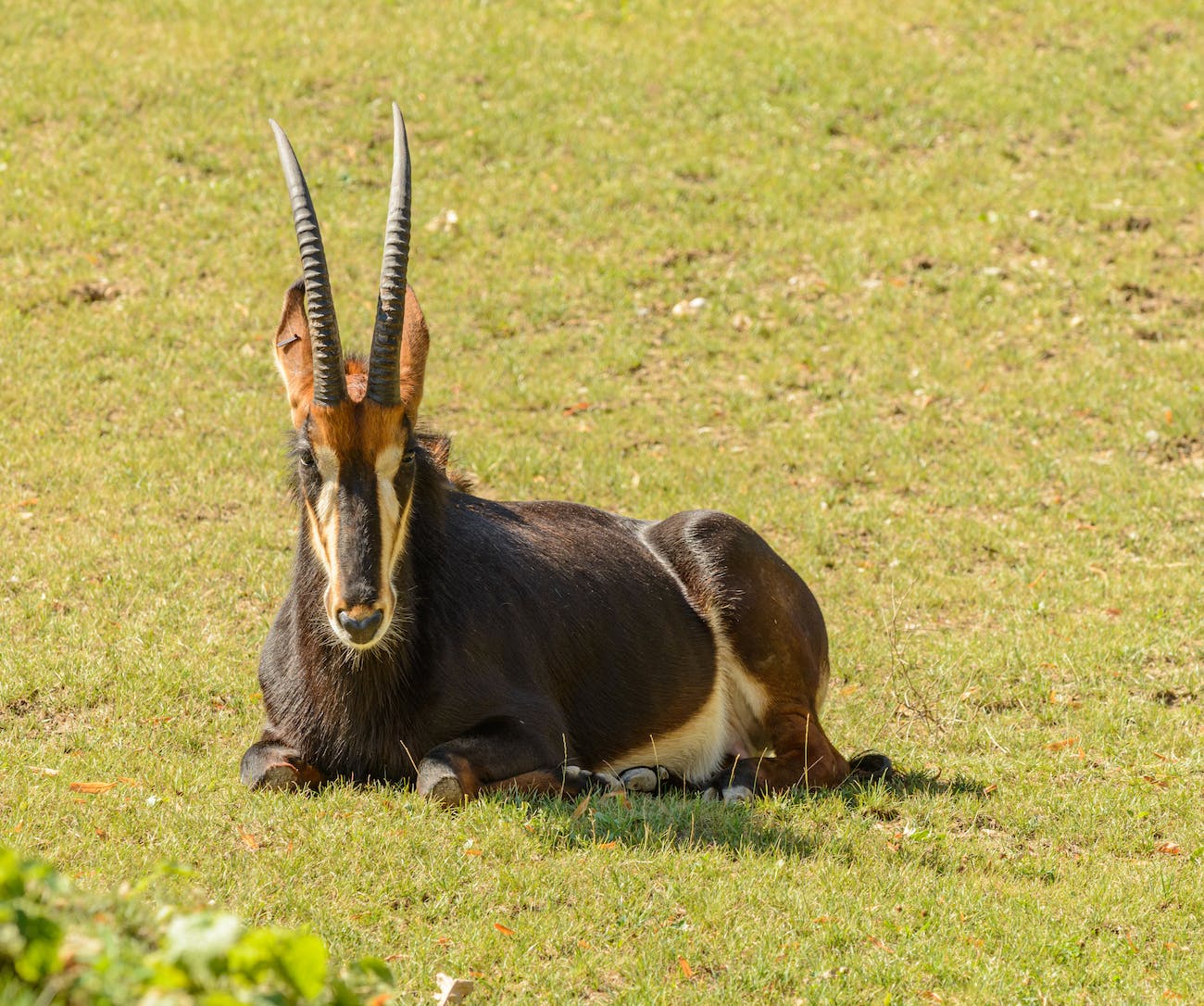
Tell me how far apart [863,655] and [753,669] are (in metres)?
1.64

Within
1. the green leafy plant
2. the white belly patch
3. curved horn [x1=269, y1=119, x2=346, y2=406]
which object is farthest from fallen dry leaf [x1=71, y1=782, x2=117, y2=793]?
the green leafy plant

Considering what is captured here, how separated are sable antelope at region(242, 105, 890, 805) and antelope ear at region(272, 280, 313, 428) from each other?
12 mm

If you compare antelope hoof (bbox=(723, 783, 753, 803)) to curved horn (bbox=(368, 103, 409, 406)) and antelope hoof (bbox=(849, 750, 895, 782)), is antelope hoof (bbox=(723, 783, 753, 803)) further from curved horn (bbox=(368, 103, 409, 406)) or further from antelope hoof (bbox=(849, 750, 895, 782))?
curved horn (bbox=(368, 103, 409, 406))

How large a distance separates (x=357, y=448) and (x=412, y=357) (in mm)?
922

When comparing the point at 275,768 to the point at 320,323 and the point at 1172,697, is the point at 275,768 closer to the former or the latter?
the point at 320,323

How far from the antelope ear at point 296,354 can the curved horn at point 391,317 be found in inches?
14.2

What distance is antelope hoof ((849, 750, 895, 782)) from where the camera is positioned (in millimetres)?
8156

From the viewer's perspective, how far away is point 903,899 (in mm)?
6398

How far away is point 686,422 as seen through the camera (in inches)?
557

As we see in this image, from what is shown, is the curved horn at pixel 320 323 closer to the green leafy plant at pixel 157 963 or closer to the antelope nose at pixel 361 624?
the antelope nose at pixel 361 624

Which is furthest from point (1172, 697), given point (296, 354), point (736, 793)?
point (296, 354)

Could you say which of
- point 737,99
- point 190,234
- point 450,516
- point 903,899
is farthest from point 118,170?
point 903,899

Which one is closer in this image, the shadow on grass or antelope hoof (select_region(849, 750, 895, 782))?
the shadow on grass

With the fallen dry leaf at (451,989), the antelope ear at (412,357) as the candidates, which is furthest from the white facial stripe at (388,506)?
the fallen dry leaf at (451,989)
